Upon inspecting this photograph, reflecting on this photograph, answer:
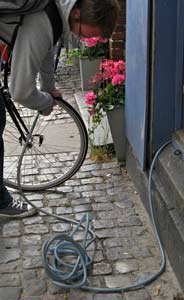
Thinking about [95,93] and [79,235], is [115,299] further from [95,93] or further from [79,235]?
[95,93]

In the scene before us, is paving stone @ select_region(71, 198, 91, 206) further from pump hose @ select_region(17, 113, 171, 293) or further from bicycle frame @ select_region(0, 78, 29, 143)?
bicycle frame @ select_region(0, 78, 29, 143)

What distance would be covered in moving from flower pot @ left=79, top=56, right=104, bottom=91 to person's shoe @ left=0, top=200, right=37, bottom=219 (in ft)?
11.4

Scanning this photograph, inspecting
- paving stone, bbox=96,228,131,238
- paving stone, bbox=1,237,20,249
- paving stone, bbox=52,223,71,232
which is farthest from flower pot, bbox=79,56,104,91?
paving stone, bbox=1,237,20,249

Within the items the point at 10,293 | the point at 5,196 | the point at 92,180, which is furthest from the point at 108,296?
the point at 92,180

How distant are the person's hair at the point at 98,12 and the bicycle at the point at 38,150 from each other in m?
1.00

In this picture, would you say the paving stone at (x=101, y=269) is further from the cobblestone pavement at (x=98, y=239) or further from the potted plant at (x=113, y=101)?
the potted plant at (x=113, y=101)

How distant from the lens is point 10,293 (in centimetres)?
346

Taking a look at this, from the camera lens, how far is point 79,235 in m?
4.07

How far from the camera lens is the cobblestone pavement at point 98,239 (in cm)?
347

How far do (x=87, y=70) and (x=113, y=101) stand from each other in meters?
2.67

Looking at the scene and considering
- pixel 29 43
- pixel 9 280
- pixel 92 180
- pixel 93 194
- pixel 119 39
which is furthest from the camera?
pixel 119 39

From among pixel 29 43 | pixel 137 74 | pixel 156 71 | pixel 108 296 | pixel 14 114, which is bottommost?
pixel 108 296

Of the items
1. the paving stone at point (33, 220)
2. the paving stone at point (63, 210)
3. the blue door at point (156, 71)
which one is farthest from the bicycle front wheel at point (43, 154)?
the blue door at point (156, 71)

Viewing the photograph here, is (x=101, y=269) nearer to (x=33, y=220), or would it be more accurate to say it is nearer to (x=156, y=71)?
(x=33, y=220)
